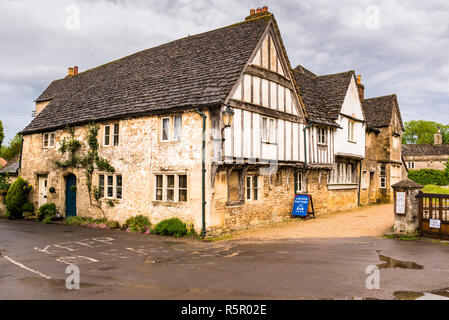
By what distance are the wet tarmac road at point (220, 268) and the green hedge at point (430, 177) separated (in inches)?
1478

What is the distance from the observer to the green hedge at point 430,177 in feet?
146

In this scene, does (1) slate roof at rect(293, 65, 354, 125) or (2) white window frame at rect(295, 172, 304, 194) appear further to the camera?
(1) slate roof at rect(293, 65, 354, 125)

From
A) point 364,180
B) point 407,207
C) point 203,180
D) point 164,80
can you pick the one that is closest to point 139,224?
point 203,180

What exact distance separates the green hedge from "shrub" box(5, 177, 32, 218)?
41259 mm

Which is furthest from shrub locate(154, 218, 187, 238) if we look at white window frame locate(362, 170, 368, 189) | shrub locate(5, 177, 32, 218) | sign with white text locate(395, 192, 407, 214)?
white window frame locate(362, 170, 368, 189)

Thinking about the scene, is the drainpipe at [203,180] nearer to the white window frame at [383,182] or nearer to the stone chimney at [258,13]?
the stone chimney at [258,13]

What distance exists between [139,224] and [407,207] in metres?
10.3

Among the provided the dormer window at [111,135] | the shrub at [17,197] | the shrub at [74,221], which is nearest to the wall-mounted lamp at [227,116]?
the dormer window at [111,135]

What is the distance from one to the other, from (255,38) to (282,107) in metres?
3.36

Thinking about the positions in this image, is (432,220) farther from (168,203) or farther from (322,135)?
(168,203)

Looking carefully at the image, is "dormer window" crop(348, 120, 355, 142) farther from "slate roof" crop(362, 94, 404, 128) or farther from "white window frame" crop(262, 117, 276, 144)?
"white window frame" crop(262, 117, 276, 144)

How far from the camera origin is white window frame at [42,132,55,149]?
21.1 m

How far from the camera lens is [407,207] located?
1295 cm

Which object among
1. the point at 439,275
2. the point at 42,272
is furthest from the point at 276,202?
the point at 42,272
